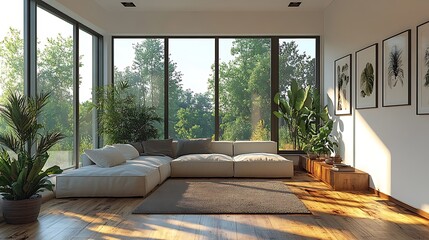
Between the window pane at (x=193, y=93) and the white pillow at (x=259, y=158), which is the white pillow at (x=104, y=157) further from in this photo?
the window pane at (x=193, y=93)

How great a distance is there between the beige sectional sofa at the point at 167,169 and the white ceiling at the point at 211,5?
8.85ft

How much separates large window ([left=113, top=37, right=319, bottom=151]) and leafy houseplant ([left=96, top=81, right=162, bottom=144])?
1.98 feet

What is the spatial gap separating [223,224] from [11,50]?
3.47m

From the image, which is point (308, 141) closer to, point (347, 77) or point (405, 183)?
point (347, 77)

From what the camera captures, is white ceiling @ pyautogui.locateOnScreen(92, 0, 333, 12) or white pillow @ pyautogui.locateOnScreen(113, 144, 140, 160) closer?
white pillow @ pyautogui.locateOnScreen(113, 144, 140, 160)

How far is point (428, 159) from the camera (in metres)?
4.56

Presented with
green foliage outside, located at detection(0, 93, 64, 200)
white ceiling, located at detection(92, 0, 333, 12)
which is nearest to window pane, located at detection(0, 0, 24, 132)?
green foliage outside, located at detection(0, 93, 64, 200)

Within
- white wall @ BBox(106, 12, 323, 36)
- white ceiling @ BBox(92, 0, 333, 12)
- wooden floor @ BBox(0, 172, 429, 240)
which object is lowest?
wooden floor @ BBox(0, 172, 429, 240)

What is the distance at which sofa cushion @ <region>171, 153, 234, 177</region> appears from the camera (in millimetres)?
7648

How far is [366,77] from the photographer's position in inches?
251

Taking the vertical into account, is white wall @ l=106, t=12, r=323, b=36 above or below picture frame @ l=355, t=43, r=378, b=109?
above

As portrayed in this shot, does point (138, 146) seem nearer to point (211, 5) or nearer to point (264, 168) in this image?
point (264, 168)

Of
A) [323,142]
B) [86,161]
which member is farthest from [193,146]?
[323,142]

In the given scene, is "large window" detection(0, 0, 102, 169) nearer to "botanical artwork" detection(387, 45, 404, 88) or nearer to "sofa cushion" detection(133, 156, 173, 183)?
"sofa cushion" detection(133, 156, 173, 183)
